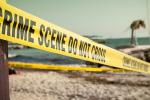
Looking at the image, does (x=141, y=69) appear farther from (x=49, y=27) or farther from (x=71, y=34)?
(x=49, y=27)

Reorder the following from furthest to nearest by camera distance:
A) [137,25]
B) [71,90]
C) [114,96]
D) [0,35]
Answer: [137,25] < [71,90] < [114,96] < [0,35]

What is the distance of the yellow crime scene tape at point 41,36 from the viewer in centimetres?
365

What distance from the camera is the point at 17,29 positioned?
12.4 feet

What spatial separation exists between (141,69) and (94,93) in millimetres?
2808

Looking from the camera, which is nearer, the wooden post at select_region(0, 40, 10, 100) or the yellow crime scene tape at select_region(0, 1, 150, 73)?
the wooden post at select_region(0, 40, 10, 100)

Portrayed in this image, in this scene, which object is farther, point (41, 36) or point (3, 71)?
point (41, 36)

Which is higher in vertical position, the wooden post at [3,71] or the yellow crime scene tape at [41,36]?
the yellow crime scene tape at [41,36]

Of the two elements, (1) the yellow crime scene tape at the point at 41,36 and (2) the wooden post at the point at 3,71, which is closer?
(2) the wooden post at the point at 3,71

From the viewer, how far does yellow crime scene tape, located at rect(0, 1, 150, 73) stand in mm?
3652

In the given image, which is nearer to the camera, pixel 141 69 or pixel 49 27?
pixel 49 27

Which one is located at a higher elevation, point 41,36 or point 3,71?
point 41,36

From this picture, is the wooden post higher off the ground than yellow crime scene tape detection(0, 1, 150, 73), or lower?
lower

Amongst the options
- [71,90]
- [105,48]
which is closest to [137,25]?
[71,90]

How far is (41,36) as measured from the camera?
161 inches
